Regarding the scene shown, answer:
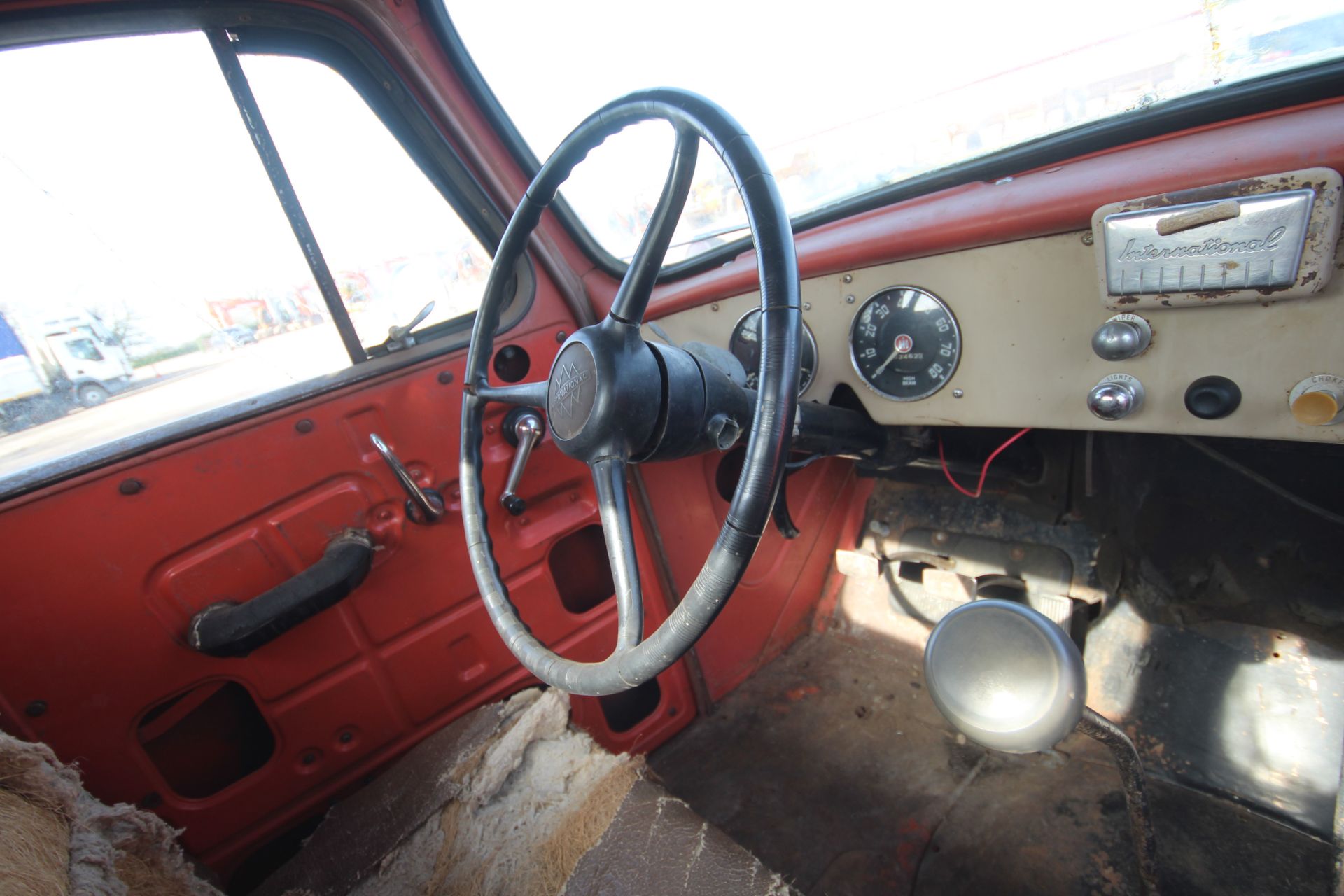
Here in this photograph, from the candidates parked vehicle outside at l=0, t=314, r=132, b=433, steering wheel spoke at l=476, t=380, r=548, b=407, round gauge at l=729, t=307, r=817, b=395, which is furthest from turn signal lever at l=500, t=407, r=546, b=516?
parked vehicle outside at l=0, t=314, r=132, b=433

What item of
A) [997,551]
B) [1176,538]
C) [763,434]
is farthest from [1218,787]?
[763,434]

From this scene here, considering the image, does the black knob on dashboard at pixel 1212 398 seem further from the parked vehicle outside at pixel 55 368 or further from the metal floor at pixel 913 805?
the parked vehicle outside at pixel 55 368

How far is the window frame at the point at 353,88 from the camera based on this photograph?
1020 millimetres

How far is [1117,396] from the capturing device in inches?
39.6

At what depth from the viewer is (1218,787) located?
136 centimetres

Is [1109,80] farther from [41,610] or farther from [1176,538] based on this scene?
[41,610]

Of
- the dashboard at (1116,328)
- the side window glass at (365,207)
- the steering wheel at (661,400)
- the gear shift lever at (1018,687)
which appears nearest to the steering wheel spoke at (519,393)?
the steering wheel at (661,400)

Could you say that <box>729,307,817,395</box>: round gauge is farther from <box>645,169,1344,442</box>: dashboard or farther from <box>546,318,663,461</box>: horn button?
<box>546,318,663,461</box>: horn button

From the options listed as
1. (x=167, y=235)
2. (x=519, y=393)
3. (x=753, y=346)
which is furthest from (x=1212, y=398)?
(x=167, y=235)

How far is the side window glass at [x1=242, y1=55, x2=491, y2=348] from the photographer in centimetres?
121

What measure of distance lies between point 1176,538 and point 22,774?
2.18 meters

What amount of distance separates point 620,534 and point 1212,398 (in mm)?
945

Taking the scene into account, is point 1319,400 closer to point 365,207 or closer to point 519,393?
point 519,393

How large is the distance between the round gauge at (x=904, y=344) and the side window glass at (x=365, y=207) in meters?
0.94
